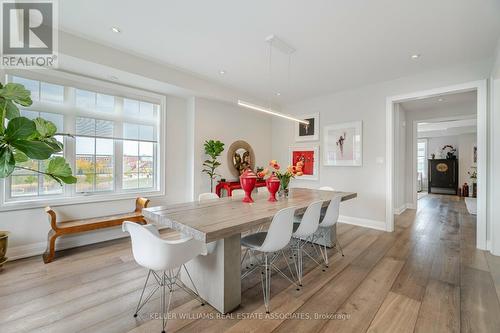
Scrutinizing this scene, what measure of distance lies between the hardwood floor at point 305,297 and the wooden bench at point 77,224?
212mm

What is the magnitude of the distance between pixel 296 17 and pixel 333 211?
2282 millimetres

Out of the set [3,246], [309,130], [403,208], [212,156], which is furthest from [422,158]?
[3,246]

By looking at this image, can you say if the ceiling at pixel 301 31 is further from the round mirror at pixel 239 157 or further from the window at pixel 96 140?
the round mirror at pixel 239 157

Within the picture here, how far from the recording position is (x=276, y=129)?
6078 millimetres

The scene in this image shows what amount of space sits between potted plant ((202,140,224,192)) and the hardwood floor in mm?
1999

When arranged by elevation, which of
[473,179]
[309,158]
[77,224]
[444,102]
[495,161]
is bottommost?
[77,224]

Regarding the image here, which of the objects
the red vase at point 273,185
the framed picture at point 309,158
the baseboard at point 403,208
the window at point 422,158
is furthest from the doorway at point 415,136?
the window at point 422,158

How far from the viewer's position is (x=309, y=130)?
210 inches

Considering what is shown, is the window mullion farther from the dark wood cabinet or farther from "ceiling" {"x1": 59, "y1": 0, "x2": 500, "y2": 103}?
the dark wood cabinet

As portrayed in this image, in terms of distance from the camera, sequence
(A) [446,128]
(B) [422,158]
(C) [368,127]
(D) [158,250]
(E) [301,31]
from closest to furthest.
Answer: (D) [158,250], (E) [301,31], (C) [368,127], (A) [446,128], (B) [422,158]

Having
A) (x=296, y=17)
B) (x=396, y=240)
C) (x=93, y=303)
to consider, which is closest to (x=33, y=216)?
(x=93, y=303)

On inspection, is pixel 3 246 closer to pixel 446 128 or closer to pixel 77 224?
pixel 77 224

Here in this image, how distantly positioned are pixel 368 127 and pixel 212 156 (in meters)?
3.15

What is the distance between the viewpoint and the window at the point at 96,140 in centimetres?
308
